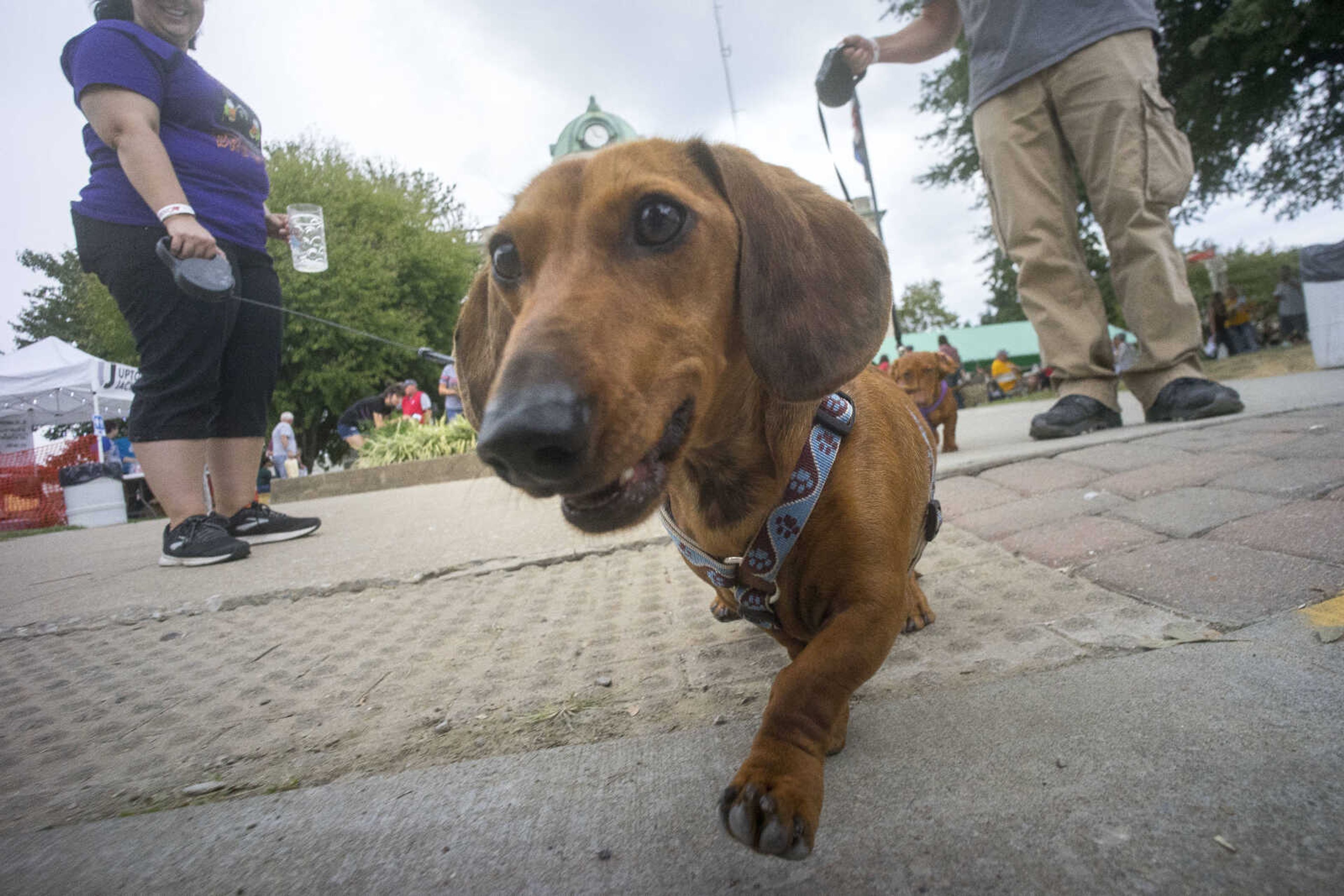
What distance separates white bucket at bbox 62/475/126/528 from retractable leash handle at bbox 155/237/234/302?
9.38 metres

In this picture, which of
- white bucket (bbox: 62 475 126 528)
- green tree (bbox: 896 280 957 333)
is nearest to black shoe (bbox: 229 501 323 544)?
white bucket (bbox: 62 475 126 528)

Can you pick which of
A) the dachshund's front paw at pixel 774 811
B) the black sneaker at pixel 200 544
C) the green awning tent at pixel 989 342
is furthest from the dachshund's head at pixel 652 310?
the green awning tent at pixel 989 342

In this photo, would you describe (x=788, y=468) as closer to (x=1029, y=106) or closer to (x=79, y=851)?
(x=79, y=851)

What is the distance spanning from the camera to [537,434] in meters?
0.93

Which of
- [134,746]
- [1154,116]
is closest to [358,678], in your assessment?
[134,746]

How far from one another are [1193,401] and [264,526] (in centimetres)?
500

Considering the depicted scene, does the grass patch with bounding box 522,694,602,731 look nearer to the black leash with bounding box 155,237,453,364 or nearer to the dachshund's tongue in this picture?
the dachshund's tongue

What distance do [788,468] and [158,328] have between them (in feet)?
9.95

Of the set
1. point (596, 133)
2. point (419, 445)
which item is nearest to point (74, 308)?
point (419, 445)

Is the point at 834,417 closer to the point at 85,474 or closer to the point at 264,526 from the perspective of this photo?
the point at 264,526

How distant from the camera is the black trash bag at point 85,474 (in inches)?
391

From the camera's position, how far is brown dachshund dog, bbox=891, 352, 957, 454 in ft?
16.7

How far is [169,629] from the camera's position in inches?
95.1

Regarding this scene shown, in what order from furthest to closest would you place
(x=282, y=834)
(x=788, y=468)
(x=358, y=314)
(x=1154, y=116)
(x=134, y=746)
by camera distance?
(x=358, y=314) → (x=1154, y=116) → (x=134, y=746) → (x=788, y=468) → (x=282, y=834)
